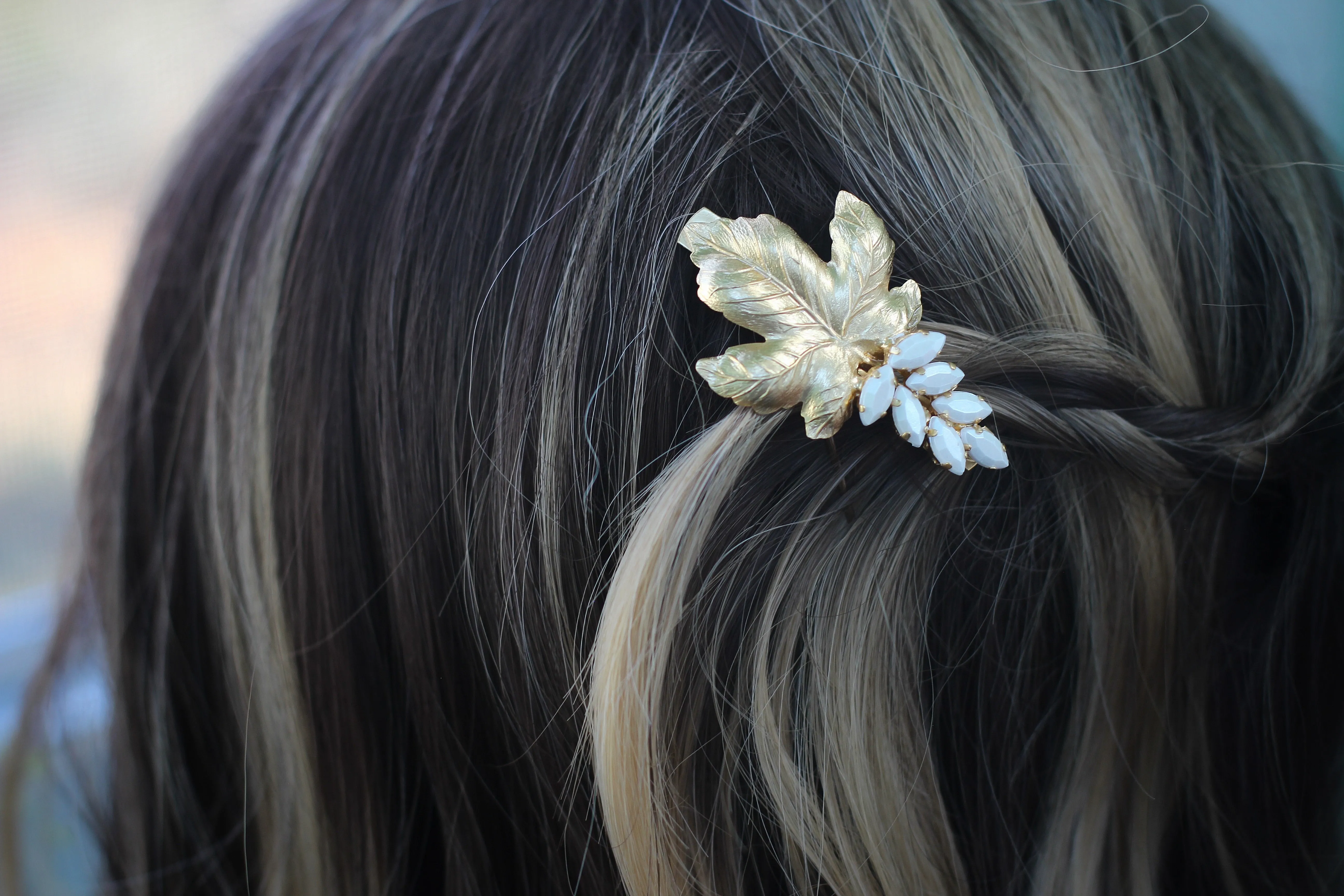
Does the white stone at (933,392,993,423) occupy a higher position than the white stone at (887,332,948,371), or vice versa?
the white stone at (887,332,948,371)

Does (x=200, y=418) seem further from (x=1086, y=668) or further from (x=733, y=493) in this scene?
(x=1086, y=668)

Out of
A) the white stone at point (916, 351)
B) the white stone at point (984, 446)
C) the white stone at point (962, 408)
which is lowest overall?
the white stone at point (984, 446)

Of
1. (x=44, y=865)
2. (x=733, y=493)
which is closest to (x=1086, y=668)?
(x=733, y=493)

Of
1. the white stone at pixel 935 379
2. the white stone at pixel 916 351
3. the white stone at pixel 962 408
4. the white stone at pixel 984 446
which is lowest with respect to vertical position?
the white stone at pixel 984 446

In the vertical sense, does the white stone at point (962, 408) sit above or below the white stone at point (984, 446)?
above

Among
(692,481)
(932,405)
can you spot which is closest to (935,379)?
(932,405)

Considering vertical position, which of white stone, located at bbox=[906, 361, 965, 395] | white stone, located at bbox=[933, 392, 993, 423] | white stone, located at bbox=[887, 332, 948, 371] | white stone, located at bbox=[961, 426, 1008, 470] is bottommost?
white stone, located at bbox=[961, 426, 1008, 470]
